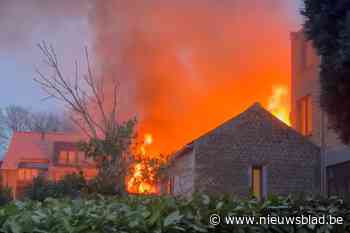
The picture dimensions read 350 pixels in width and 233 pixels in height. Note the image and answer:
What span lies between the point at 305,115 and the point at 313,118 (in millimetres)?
1175

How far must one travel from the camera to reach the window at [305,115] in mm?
19000

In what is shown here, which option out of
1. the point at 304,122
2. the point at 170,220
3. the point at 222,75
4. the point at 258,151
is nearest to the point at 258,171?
the point at 258,151

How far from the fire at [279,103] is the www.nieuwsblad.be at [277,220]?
1537 cm

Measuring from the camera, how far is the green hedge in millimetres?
5383

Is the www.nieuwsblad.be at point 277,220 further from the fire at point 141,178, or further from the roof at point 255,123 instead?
the roof at point 255,123

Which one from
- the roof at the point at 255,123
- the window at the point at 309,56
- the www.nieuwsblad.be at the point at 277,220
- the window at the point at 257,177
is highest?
the window at the point at 309,56

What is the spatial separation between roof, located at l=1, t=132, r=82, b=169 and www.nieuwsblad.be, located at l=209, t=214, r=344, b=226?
3032 cm

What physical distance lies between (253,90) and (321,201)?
17.8m

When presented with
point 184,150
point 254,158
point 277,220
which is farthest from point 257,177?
point 277,220

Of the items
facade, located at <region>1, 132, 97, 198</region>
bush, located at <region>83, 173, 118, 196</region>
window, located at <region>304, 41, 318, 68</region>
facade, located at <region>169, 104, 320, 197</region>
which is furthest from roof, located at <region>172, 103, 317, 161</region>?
facade, located at <region>1, 132, 97, 198</region>

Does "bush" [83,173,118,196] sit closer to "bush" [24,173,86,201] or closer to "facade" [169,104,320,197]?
"bush" [24,173,86,201]

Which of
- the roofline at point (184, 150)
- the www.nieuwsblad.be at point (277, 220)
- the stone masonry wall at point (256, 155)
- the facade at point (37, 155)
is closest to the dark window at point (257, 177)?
the stone masonry wall at point (256, 155)

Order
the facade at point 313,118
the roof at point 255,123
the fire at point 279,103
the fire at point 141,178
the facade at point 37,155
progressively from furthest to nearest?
the facade at point 37,155, the fire at point 279,103, the roof at point 255,123, the facade at point 313,118, the fire at point 141,178

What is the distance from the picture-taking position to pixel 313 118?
18391 millimetres
